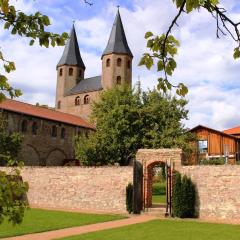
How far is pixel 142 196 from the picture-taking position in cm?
2223

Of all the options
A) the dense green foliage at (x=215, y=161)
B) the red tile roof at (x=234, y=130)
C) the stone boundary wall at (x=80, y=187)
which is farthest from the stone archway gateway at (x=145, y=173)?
the red tile roof at (x=234, y=130)

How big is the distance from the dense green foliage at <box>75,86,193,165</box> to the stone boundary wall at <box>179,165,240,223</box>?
581 inches

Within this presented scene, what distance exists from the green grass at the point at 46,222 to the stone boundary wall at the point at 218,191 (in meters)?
4.36

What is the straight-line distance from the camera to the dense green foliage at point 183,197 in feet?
66.4

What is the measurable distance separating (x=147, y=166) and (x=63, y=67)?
2027 inches

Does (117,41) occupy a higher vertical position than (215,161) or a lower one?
higher

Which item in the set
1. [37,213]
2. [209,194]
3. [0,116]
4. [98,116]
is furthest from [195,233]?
[0,116]

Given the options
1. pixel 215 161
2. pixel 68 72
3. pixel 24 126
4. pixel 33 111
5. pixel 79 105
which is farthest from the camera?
pixel 68 72

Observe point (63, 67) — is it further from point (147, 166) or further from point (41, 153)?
point (147, 166)

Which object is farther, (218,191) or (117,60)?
(117,60)

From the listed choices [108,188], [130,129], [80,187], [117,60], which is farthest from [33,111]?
[108,188]

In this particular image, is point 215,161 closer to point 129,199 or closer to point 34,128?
point 129,199

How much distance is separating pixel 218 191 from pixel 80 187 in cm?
816

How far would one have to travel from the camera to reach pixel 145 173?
73.6 ft
